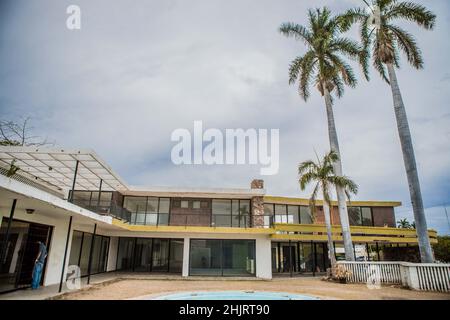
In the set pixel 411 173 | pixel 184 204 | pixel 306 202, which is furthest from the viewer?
pixel 306 202

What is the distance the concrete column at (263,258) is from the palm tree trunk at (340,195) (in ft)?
14.3

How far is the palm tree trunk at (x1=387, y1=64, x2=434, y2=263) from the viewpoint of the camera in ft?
35.9

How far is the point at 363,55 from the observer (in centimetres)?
1526

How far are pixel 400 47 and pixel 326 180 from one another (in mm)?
7891

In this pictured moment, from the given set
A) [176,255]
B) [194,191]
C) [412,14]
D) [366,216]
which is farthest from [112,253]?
[412,14]

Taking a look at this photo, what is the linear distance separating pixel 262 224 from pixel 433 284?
834 cm

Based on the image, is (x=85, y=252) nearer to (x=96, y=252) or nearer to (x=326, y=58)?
(x=96, y=252)

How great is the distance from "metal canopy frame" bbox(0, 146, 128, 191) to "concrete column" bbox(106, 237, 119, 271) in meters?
4.35

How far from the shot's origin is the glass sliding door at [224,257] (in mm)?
15789

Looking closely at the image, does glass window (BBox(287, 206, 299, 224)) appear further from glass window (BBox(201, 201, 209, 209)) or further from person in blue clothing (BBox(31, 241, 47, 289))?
person in blue clothing (BBox(31, 241, 47, 289))

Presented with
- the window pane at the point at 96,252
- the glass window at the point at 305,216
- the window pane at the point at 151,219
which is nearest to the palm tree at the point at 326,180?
the glass window at the point at 305,216

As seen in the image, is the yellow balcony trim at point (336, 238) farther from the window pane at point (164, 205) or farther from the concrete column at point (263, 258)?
the window pane at point (164, 205)

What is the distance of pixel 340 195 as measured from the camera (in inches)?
575
